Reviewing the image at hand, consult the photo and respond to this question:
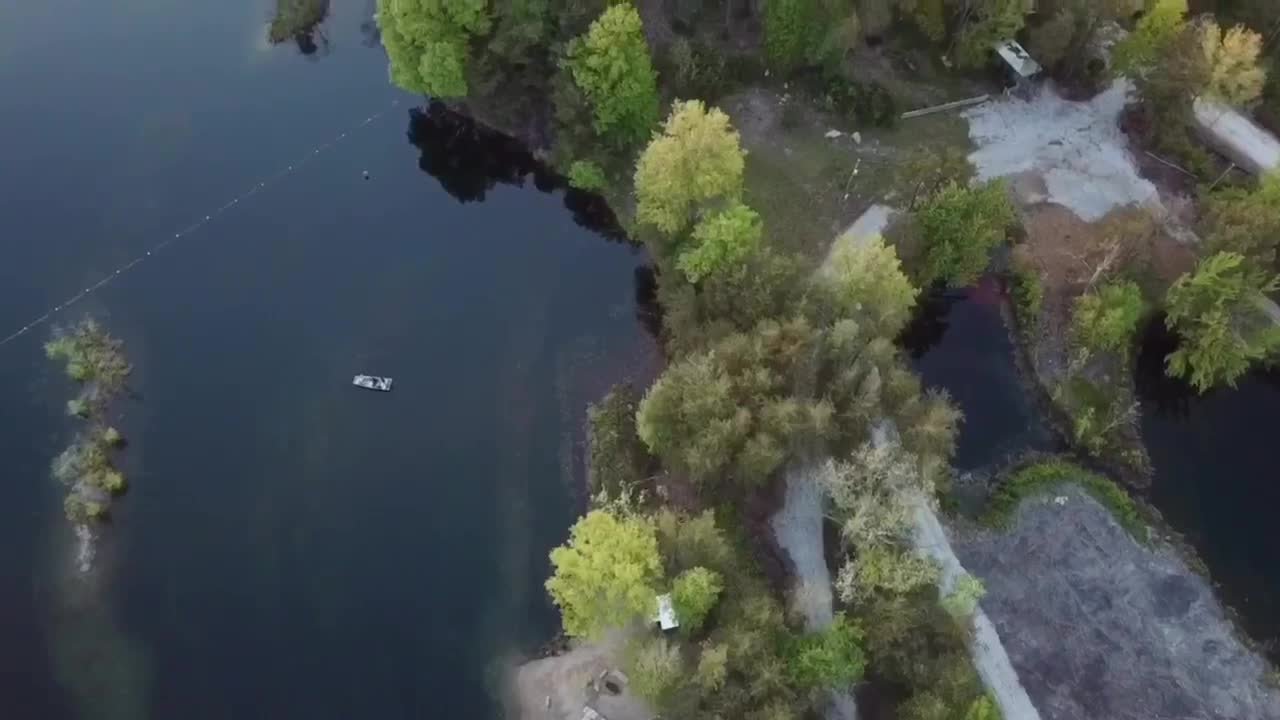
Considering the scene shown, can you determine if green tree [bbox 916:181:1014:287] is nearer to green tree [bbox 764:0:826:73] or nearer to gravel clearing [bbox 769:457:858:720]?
green tree [bbox 764:0:826:73]

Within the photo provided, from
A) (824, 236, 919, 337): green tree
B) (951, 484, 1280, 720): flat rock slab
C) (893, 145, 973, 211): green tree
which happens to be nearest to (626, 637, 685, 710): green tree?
(951, 484, 1280, 720): flat rock slab

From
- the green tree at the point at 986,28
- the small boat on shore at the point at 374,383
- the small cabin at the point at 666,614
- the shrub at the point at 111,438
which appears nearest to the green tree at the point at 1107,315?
the green tree at the point at 986,28

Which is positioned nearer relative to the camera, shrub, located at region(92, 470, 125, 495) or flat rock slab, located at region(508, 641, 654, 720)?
flat rock slab, located at region(508, 641, 654, 720)

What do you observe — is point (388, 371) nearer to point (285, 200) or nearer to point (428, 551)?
point (428, 551)

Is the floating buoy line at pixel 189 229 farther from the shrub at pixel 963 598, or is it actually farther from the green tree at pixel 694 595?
the shrub at pixel 963 598

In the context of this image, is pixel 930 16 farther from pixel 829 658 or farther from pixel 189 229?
pixel 189 229

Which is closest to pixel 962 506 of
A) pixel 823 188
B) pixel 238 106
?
pixel 823 188

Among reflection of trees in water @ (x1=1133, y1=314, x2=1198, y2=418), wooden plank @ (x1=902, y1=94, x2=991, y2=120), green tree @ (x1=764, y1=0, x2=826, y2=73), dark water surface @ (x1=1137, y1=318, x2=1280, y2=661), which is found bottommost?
dark water surface @ (x1=1137, y1=318, x2=1280, y2=661)
